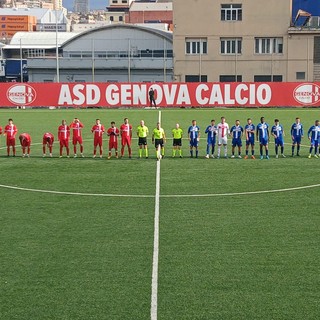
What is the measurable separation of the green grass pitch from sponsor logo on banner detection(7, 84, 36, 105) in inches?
1402

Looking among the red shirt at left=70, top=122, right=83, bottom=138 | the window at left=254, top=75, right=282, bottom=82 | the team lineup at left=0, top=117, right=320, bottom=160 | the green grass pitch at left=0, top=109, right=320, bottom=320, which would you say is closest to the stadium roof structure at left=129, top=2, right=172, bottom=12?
the window at left=254, top=75, right=282, bottom=82

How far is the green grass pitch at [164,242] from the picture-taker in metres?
11.2

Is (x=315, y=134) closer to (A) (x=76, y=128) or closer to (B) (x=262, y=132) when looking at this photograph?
(B) (x=262, y=132)

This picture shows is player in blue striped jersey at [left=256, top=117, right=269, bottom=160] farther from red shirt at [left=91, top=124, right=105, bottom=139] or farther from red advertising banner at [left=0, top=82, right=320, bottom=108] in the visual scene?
red advertising banner at [left=0, top=82, right=320, bottom=108]

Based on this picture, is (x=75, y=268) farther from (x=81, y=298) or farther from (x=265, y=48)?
(x=265, y=48)

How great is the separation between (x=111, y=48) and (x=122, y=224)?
7929 cm

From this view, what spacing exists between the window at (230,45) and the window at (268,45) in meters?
2.02

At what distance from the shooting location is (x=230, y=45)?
76688 mm

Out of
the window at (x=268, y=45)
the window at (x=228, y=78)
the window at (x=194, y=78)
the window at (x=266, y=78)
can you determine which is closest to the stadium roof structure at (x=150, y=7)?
the window at (x=194, y=78)

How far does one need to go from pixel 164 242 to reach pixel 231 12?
64630 millimetres

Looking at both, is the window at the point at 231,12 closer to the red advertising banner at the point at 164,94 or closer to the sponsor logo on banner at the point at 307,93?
the red advertising banner at the point at 164,94

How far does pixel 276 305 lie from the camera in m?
11.1

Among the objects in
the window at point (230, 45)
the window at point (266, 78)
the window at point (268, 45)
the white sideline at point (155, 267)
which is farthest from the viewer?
the window at point (230, 45)

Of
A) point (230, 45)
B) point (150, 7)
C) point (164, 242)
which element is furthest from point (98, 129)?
point (150, 7)
